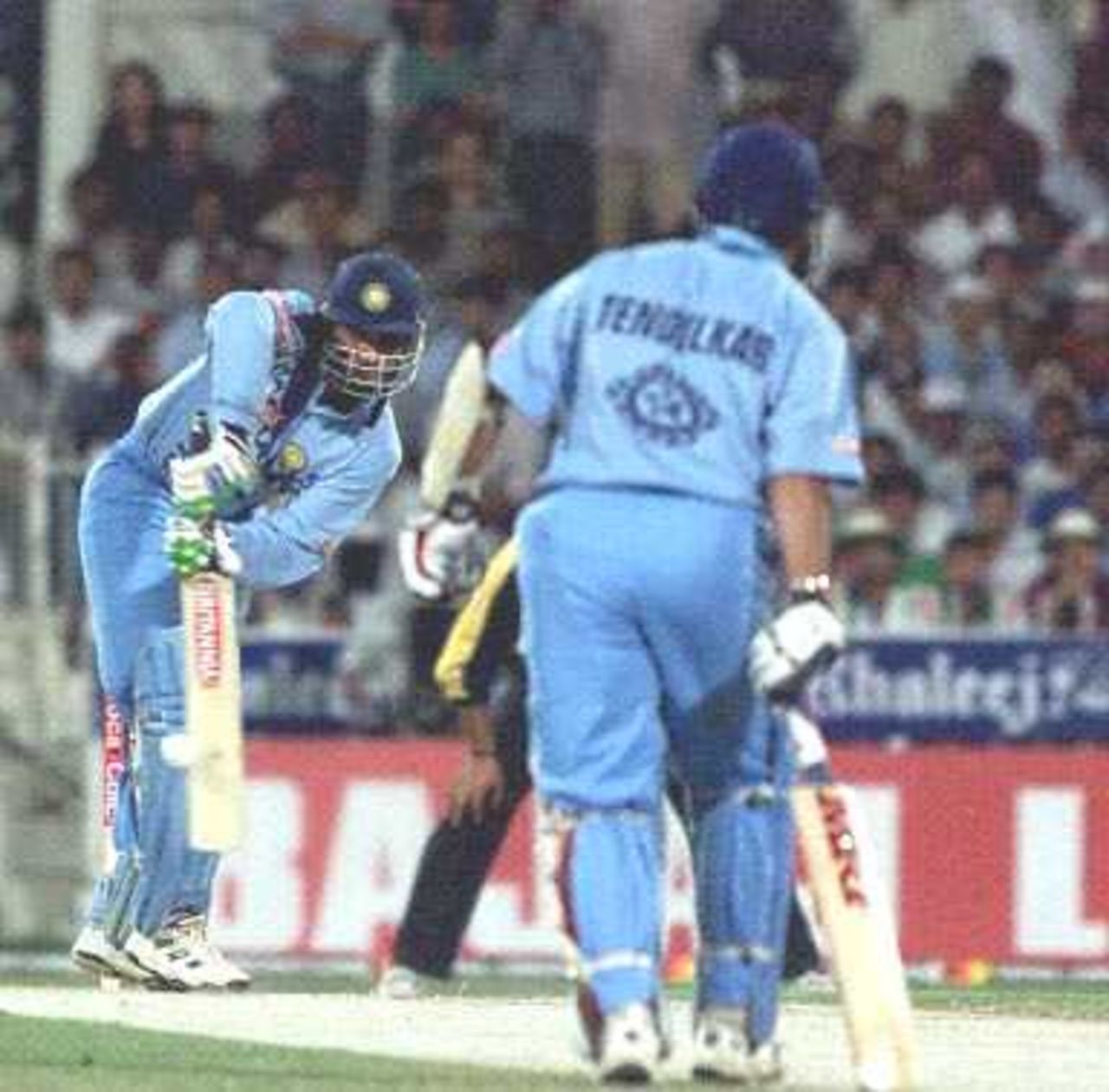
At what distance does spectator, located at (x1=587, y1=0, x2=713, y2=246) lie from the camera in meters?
20.8

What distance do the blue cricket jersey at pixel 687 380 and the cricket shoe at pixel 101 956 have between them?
11.0 ft

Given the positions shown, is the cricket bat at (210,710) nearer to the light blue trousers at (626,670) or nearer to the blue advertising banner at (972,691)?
the light blue trousers at (626,670)

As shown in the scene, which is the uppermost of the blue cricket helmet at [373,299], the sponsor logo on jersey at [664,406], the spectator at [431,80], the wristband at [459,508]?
the spectator at [431,80]

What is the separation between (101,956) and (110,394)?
256 inches

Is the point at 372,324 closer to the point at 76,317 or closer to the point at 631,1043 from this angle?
the point at 631,1043

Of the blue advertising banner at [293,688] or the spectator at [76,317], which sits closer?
the blue advertising banner at [293,688]

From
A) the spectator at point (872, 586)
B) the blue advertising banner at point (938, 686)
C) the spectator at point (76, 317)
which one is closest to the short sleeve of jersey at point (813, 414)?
the blue advertising banner at point (938, 686)

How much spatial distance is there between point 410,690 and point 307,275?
96.2 inches

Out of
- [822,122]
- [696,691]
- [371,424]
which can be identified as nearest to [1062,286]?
[822,122]

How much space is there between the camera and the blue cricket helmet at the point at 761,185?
10406 millimetres

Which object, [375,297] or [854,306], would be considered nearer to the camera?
[375,297]

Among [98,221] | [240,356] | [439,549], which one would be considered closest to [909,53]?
[98,221]

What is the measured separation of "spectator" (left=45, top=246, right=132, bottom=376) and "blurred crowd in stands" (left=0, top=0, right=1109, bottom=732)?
0.04 ft

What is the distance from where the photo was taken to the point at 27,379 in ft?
65.9
